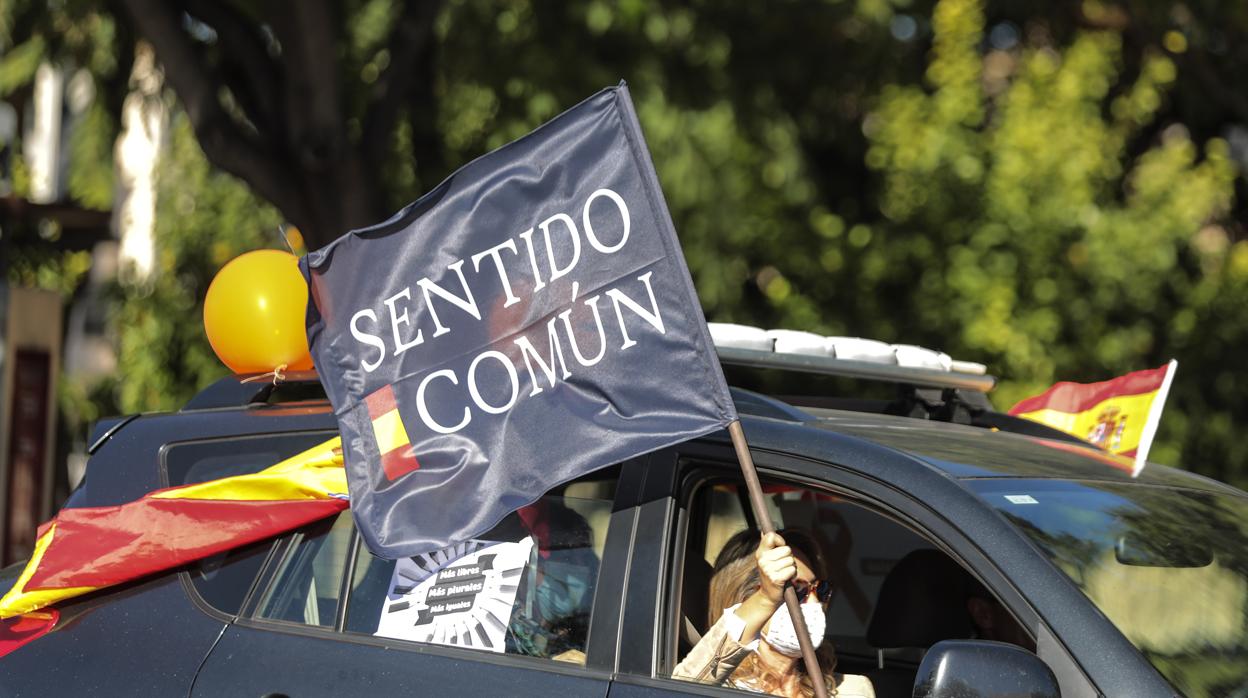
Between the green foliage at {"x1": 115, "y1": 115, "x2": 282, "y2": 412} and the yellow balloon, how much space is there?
8326 mm

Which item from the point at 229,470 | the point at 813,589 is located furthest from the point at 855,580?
the point at 229,470

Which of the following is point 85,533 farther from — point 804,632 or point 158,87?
point 158,87

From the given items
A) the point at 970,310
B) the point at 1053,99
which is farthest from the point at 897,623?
the point at 1053,99

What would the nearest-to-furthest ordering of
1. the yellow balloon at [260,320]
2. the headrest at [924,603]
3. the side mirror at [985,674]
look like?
the side mirror at [985,674], the headrest at [924,603], the yellow balloon at [260,320]

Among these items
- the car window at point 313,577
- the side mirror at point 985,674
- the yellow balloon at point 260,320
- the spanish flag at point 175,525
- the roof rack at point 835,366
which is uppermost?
the yellow balloon at point 260,320

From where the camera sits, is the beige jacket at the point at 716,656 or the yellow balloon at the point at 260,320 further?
the yellow balloon at the point at 260,320

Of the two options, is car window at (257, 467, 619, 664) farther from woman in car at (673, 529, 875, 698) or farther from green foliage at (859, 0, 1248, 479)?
green foliage at (859, 0, 1248, 479)

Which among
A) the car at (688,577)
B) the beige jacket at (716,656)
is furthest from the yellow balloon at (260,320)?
the beige jacket at (716,656)

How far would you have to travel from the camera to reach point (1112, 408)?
484cm

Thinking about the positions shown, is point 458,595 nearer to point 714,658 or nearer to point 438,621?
point 438,621

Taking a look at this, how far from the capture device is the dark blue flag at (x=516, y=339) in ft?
9.94

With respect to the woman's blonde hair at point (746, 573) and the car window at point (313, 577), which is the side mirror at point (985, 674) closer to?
the woman's blonde hair at point (746, 573)

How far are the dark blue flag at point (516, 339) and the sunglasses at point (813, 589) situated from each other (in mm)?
446

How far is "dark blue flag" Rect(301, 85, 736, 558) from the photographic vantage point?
9.94 feet
